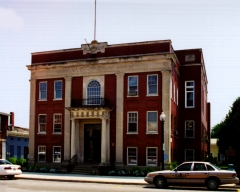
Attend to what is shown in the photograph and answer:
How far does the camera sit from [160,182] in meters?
22.5

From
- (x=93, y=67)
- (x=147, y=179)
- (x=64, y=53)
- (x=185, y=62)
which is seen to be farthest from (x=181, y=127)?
(x=147, y=179)

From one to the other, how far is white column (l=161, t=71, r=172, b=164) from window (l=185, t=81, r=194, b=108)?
24.0 feet

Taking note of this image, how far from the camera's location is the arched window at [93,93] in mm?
35844

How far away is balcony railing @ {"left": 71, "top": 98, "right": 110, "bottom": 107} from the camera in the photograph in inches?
1387

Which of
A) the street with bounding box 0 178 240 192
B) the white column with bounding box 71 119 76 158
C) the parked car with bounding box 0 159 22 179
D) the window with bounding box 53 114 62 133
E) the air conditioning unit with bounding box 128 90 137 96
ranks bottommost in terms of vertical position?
the street with bounding box 0 178 240 192

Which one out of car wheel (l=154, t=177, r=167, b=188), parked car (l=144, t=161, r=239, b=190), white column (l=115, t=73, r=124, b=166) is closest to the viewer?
parked car (l=144, t=161, r=239, b=190)

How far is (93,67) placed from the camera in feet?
120

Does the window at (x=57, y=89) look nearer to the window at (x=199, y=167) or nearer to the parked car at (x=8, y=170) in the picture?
the parked car at (x=8, y=170)

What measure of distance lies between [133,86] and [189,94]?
8.39 m

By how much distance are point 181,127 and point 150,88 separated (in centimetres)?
825

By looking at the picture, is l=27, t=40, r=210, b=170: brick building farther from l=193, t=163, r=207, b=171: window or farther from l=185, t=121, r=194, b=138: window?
l=193, t=163, r=207, b=171: window

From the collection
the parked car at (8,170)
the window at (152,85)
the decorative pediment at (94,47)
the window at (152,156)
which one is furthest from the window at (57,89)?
the parked car at (8,170)

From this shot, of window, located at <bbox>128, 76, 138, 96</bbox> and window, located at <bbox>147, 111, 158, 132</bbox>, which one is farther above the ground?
window, located at <bbox>128, 76, 138, 96</bbox>

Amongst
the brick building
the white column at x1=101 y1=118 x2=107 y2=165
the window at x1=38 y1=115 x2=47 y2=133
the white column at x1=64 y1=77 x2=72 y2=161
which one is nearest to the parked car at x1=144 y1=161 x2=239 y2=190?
the brick building
